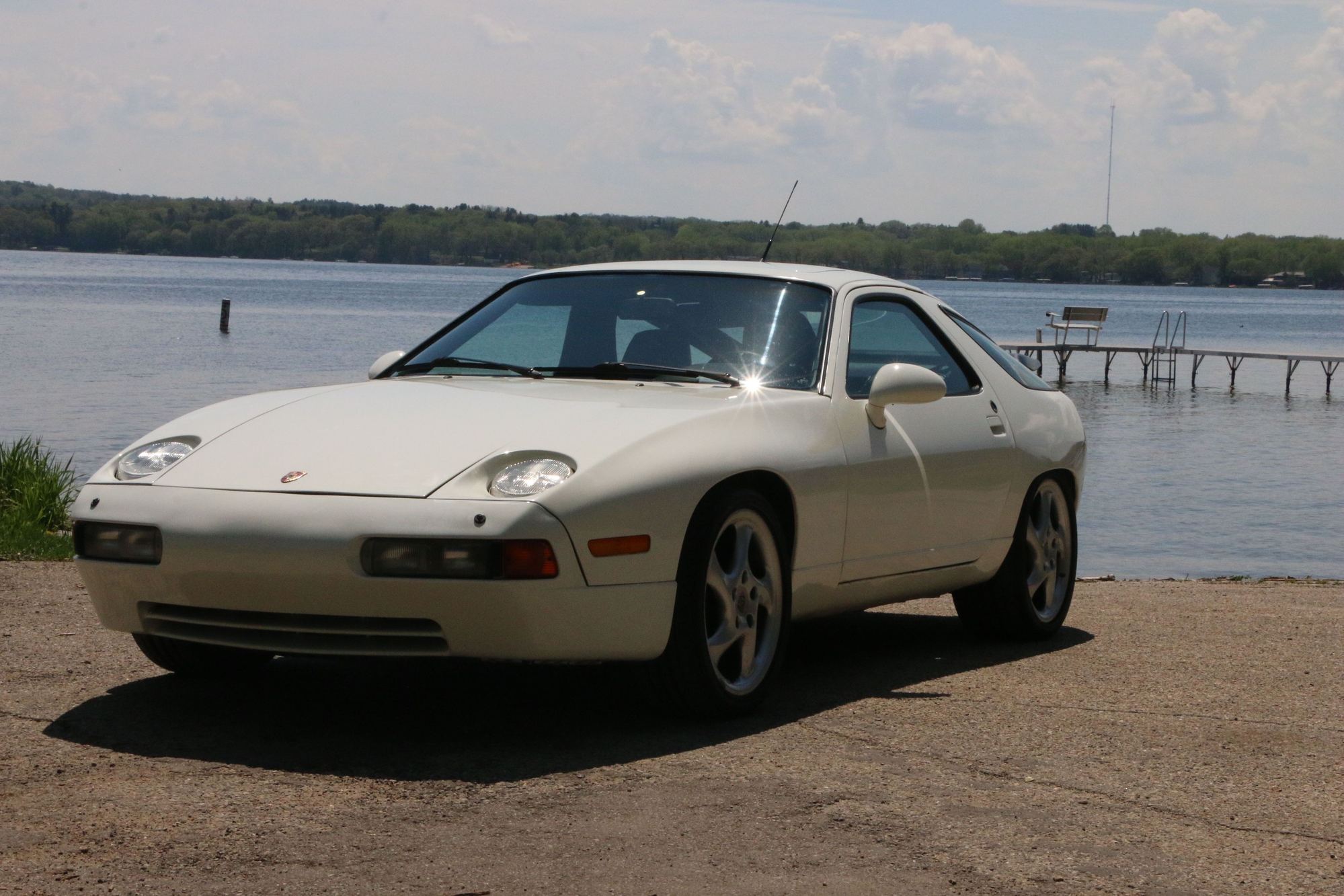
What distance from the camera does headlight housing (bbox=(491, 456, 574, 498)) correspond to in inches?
191

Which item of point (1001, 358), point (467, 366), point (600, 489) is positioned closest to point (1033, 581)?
point (1001, 358)

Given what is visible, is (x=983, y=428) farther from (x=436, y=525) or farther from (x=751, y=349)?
(x=436, y=525)

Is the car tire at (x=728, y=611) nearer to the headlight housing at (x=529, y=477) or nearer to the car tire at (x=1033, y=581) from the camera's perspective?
the headlight housing at (x=529, y=477)

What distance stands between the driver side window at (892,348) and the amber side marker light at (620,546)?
1.41 meters

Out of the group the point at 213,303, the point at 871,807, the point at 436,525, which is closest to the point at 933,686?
the point at 871,807

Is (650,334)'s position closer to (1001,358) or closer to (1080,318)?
(1001,358)

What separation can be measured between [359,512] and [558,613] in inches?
24.3

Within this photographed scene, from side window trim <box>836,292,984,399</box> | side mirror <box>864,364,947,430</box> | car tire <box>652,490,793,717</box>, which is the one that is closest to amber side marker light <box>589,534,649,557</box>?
car tire <box>652,490,793,717</box>

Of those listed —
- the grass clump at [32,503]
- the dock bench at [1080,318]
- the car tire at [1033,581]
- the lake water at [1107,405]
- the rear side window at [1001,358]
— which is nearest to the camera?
the car tire at [1033,581]

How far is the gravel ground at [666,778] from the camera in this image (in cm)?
390

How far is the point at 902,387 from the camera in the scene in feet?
19.8

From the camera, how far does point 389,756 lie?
16.1 ft

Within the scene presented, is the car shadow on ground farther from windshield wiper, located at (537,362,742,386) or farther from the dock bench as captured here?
the dock bench

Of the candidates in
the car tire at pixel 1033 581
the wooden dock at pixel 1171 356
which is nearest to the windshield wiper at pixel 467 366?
the car tire at pixel 1033 581
